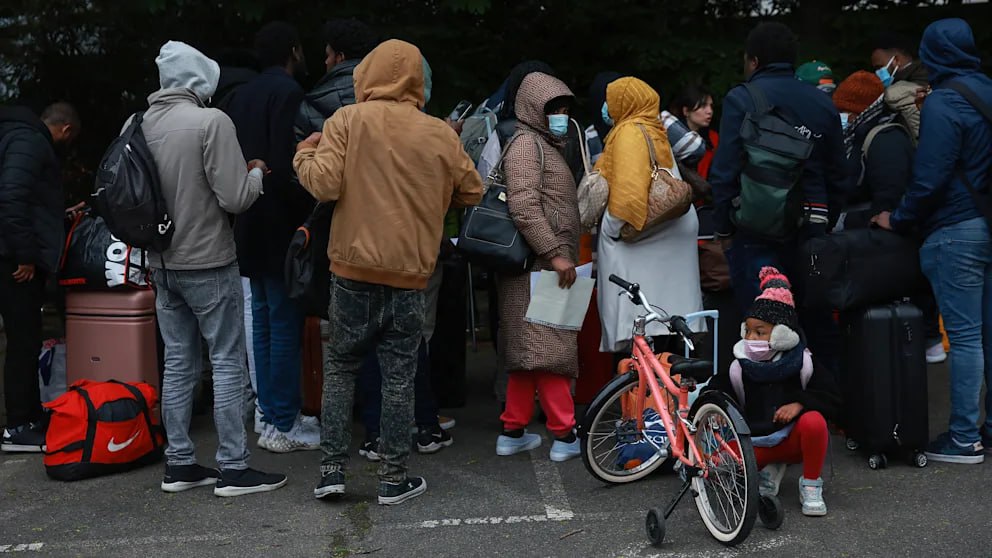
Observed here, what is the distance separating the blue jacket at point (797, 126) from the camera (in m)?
5.57

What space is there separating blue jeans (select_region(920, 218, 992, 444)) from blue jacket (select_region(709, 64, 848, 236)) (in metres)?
0.56

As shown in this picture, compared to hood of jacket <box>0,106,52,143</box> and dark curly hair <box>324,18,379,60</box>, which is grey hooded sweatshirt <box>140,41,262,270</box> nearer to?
dark curly hair <box>324,18,379,60</box>

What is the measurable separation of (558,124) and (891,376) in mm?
1979

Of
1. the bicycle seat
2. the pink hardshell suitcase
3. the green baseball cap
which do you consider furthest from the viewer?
the green baseball cap


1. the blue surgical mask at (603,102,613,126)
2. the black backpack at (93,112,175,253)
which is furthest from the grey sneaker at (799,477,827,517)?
the black backpack at (93,112,175,253)

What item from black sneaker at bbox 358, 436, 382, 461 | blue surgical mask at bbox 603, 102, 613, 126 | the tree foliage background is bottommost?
black sneaker at bbox 358, 436, 382, 461

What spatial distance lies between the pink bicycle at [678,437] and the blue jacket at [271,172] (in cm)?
175

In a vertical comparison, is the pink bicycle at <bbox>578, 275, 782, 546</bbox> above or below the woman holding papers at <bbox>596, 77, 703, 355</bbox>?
below

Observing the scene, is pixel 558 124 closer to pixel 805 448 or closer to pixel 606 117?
pixel 606 117

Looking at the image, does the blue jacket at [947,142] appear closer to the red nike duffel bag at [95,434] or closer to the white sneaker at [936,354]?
the white sneaker at [936,354]

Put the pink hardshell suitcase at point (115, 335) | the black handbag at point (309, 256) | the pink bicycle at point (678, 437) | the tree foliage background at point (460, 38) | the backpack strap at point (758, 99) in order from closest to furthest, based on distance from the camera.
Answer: the pink bicycle at point (678, 437)
the black handbag at point (309, 256)
the backpack strap at point (758, 99)
the pink hardshell suitcase at point (115, 335)
the tree foliage background at point (460, 38)

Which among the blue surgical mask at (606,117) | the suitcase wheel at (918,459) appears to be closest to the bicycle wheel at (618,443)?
the suitcase wheel at (918,459)

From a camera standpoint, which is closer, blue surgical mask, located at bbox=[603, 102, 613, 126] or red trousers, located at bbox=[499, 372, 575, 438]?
red trousers, located at bbox=[499, 372, 575, 438]

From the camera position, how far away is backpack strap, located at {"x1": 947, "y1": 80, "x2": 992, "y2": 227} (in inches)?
219
